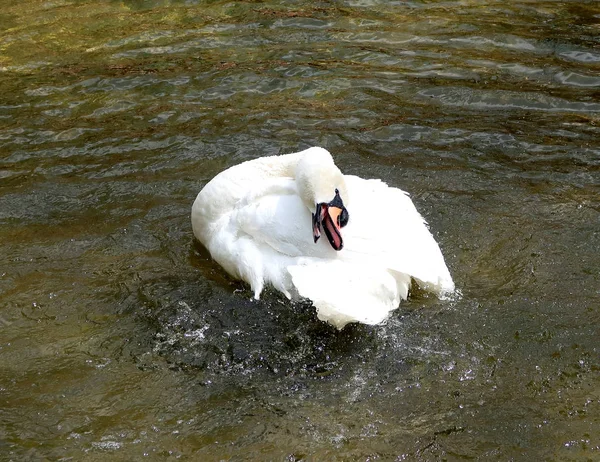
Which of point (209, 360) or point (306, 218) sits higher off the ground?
point (306, 218)

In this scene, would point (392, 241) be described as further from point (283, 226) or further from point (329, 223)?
point (283, 226)

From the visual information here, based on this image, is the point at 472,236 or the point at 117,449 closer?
the point at 117,449

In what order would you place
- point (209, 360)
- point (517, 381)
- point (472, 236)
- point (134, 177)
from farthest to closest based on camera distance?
1. point (134, 177)
2. point (472, 236)
3. point (209, 360)
4. point (517, 381)

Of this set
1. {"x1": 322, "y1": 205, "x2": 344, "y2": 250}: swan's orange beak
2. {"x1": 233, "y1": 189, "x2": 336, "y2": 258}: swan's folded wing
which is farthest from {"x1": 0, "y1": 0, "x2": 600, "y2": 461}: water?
{"x1": 322, "y1": 205, "x2": 344, "y2": 250}: swan's orange beak

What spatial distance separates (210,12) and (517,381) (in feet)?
24.9

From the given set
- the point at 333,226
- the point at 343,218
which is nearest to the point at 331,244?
the point at 333,226

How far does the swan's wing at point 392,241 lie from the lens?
4.95m

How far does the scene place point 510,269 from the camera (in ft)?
18.2

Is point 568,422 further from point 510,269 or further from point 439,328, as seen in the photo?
point 510,269

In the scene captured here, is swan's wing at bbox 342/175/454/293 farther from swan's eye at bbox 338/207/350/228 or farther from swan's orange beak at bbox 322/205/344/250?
swan's orange beak at bbox 322/205/344/250

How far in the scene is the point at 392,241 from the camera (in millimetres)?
5031

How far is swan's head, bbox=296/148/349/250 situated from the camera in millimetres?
4855

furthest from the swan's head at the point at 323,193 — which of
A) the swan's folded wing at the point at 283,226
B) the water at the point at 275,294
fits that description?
the water at the point at 275,294

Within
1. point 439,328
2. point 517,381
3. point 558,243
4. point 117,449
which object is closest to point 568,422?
point 517,381
